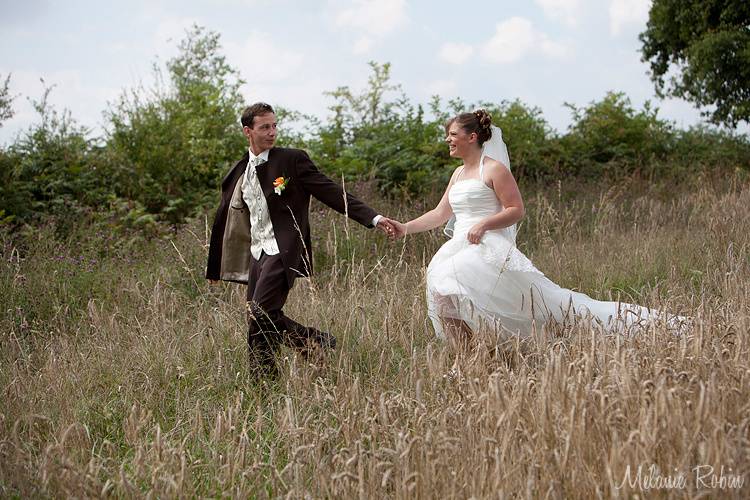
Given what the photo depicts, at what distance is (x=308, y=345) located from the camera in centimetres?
512

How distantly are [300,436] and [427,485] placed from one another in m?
1.07

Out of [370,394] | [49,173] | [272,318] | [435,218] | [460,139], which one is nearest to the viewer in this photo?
[370,394]

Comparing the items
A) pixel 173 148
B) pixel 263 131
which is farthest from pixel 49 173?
pixel 263 131

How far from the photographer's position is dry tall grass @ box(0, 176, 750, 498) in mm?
3082

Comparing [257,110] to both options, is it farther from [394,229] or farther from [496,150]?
[496,150]

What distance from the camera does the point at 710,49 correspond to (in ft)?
48.0

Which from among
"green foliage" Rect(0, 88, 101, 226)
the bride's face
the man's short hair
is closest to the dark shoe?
the man's short hair

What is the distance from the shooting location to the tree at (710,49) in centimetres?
1475

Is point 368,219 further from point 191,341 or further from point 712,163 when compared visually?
point 712,163

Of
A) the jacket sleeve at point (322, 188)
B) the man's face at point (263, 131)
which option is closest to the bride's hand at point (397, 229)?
the jacket sleeve at point (322, 188)

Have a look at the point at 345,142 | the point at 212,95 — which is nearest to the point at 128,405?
the point at 345,142

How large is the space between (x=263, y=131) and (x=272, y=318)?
1.25 metres

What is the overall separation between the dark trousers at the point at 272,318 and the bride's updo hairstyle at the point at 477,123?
5.37 ft

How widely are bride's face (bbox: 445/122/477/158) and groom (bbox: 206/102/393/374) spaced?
0.76 metres
